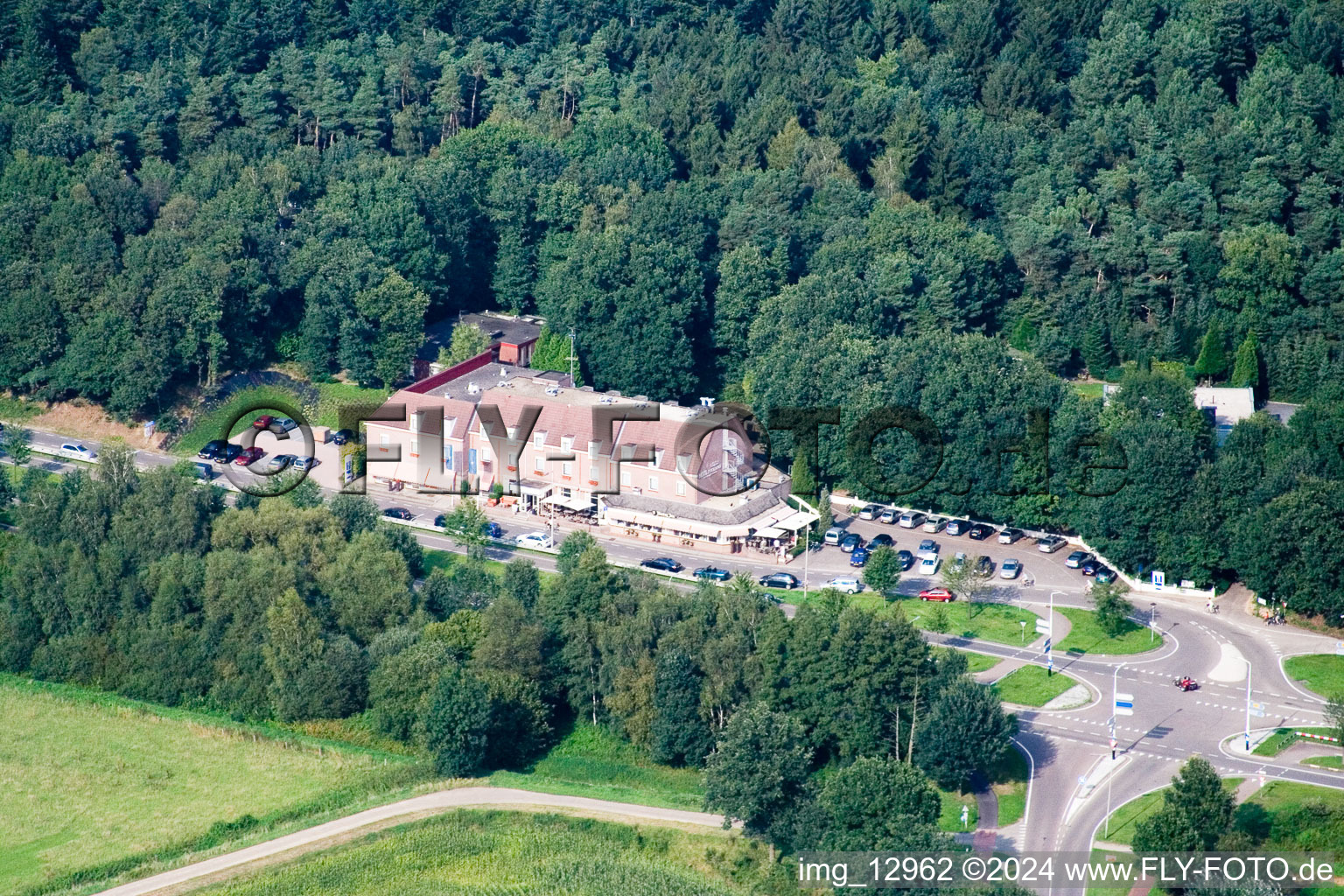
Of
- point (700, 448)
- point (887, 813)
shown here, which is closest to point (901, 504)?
point (700, 448)

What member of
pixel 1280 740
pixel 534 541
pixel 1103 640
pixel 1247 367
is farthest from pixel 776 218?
pixel 1280 740

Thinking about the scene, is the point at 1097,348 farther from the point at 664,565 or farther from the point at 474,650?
the point at 474,650

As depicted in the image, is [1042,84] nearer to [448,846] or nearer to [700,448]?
[700,448]

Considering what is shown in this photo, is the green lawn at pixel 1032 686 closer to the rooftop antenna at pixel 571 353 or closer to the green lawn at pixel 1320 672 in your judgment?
the green lawn at pixel 1320 672

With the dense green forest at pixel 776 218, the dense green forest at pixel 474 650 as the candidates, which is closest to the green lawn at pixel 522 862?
the dense green forest at pixel 474 650

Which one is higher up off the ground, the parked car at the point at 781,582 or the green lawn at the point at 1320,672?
the parked car at the point at 781,582
